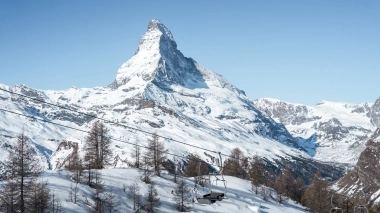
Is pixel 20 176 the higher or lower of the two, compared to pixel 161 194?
higher

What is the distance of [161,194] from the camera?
104 m

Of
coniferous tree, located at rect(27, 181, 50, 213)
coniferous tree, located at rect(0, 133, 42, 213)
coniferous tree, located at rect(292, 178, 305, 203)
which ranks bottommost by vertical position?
coniferous tree, located at rect(292, 178, 305, 203)

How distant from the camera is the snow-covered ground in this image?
86.4m

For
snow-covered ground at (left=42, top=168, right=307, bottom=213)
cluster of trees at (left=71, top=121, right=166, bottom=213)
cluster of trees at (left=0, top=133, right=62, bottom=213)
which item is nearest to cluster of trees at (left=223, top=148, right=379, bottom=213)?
snow-covered ground at (left=42, top=168, right=307, bottom=213)

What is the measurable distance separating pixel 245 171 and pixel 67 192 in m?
97.4

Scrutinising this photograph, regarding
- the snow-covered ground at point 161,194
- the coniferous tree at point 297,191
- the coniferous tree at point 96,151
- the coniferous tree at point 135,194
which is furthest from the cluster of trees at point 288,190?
the coniferous tree at point 96,151

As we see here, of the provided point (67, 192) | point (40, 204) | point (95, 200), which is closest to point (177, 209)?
point (95, 200)

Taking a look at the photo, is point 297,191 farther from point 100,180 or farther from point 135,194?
point 100,180

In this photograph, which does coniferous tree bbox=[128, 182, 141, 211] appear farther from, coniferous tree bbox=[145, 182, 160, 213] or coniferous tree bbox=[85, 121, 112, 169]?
coniferous tree bbox=[85, 121, 112, 169]

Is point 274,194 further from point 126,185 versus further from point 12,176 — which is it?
point 12,176

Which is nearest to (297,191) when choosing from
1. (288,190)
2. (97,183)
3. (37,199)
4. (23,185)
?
(288,190)

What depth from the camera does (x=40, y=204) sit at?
6950 cm

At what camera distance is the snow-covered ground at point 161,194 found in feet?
284

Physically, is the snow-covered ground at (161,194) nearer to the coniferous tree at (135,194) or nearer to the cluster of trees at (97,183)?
the coniferous tree at (135,194)
